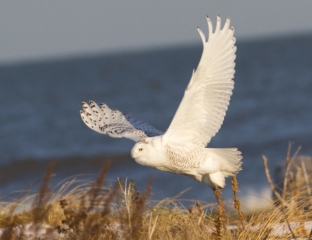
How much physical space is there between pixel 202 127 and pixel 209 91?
0.97 feet

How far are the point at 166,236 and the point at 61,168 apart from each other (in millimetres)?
12178

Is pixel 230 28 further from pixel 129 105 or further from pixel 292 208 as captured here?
pixel 129 105

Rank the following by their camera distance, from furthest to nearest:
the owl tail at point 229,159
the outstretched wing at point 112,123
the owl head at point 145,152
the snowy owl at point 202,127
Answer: the outstretched wing at point 112,123 → the owl tail at point 229,159 → the snowy owl at point 202,127 → the owl head at point 145,152

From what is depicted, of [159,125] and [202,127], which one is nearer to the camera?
[202,127]

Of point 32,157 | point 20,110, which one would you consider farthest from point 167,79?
point 32,157

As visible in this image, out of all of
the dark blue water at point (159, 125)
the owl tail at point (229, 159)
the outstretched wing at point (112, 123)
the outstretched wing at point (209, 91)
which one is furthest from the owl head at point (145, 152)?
the dark blue water at point (159, 125)

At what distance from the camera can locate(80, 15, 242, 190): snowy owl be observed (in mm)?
4684

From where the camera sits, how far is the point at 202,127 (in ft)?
16.3

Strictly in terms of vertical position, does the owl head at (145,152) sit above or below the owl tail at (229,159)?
below

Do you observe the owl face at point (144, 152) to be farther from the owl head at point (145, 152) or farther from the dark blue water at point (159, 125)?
the dark blue water at point (159, 125)

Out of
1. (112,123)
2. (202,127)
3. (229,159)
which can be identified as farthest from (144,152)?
(112,123)

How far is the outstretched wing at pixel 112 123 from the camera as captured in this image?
17.2ft

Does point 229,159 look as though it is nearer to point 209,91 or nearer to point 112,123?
point 209,91

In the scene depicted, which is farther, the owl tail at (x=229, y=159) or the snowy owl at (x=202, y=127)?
the owl tail at (x=229, y=159)
